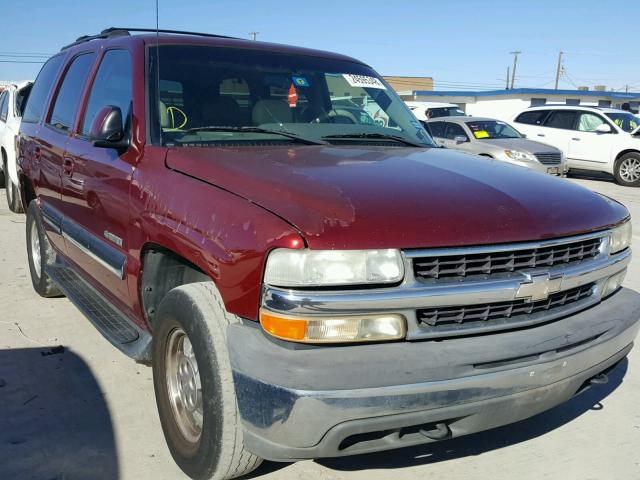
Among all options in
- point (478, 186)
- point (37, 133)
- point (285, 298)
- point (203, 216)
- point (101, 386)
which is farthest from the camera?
point (37, 133)

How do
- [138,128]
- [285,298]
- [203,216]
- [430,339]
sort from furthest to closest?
1. [138,128]
2. [203,216]
3. [430,339]
4. [285,298]

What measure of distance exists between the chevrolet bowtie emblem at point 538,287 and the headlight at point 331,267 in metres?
0.53

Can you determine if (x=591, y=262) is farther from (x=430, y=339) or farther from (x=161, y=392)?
(x=161, y=392)

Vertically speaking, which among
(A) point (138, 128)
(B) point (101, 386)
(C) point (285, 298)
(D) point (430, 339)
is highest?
(A) point (138, 128)

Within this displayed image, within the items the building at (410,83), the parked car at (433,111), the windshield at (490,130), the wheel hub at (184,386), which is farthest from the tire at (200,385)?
the building at (410,83)

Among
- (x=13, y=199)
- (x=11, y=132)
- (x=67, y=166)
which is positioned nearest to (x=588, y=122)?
(x=11, y=132)

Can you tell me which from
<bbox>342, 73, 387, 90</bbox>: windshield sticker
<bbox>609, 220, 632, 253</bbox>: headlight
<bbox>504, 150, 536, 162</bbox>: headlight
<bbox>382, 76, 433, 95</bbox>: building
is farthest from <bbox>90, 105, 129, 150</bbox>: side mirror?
<bbox>382, 76, 433, 95</bbox>: building

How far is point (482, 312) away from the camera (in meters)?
2.42

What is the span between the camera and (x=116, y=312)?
3.72 meters

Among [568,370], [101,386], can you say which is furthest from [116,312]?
[568,370]

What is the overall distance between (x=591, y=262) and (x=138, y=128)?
89.2 inches

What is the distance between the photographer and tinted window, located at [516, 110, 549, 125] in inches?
629

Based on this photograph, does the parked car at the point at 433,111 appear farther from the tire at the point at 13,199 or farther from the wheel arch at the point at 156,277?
the wheel arch at the point at 156,277

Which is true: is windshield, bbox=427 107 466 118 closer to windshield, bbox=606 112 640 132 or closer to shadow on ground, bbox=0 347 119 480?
windshield, bbox=606 112 640 132
